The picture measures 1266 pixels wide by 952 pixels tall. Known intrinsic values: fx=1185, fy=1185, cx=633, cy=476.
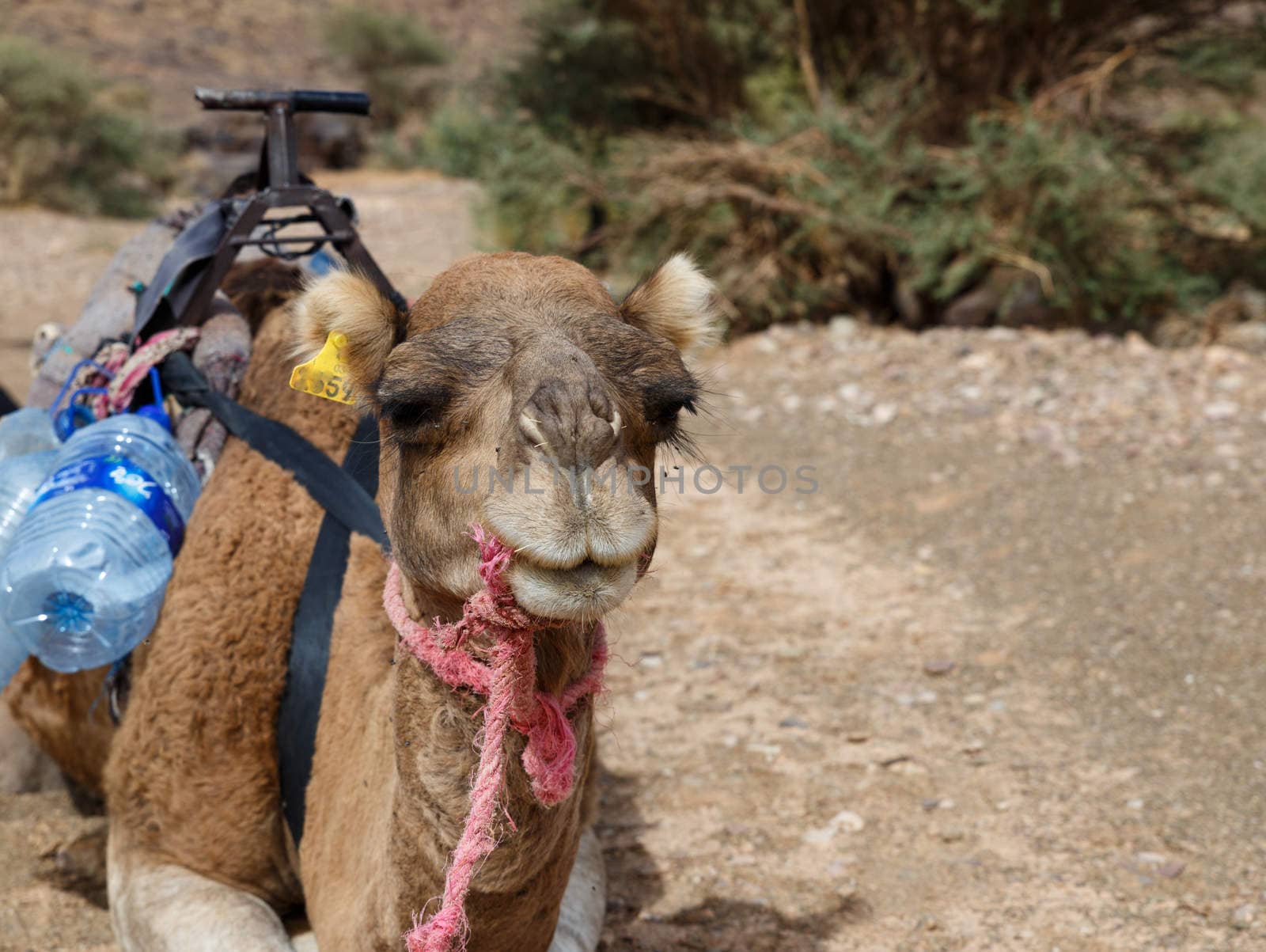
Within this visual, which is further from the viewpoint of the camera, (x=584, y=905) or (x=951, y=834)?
(x=951, y=834)

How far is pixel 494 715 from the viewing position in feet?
6.12

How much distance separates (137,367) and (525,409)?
6.10 feet

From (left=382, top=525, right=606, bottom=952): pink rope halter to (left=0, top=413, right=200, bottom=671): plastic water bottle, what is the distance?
3.21 ft

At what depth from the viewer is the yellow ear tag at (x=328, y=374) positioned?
6.88 ft

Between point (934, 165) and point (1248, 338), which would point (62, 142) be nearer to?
point (934, 165)

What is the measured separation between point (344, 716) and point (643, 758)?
1.92 m

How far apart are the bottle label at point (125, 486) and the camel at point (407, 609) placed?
59 mm

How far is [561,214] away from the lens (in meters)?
11.5

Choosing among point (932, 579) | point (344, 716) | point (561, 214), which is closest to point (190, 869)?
point (344, 716)

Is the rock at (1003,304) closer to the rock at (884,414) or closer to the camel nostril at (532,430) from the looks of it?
the rock at (884,414)

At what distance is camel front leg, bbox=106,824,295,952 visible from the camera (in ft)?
8.32

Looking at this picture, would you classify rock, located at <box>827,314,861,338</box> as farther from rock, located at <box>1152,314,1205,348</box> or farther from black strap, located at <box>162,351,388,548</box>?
black strap, located at <box>162,351,388,548</box>

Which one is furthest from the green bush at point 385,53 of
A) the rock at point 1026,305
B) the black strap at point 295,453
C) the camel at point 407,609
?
the camel at point 407,609

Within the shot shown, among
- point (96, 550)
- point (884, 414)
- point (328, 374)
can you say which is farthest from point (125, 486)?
point (884, 414)
